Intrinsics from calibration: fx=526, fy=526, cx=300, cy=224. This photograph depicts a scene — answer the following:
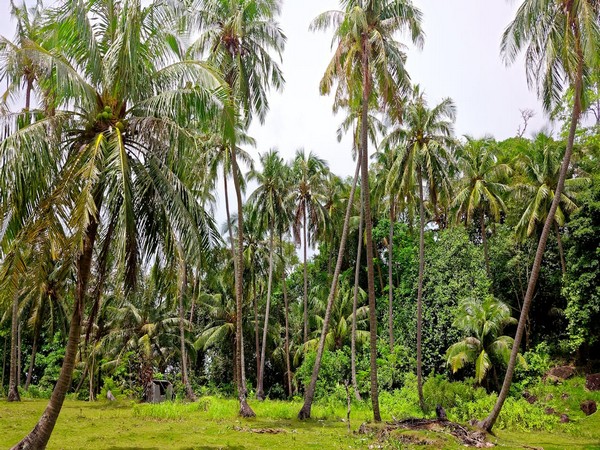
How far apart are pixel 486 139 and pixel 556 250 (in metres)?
8.57

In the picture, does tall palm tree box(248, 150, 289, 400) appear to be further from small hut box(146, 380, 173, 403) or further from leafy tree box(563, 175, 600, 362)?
leafy tree box(563, 175, 600, 362)

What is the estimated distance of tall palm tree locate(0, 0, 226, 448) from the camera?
930cm

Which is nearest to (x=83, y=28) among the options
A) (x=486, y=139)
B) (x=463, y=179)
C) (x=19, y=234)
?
(x=19, y=234)

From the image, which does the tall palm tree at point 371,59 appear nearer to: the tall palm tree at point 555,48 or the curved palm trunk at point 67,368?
the tall palm tree at point 555,48

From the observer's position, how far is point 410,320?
96.1 ft

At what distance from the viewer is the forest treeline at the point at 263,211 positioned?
978 cm

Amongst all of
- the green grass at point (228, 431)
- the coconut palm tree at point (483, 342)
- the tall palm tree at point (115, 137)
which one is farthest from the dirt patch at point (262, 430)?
the coconut palm tree at point (483, 342)

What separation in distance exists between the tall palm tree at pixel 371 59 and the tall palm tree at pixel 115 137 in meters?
7.28

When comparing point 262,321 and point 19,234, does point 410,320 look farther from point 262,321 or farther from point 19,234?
point 19,234

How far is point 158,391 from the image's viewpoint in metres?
26.5

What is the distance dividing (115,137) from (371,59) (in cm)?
973

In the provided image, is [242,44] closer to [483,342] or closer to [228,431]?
[228,431]

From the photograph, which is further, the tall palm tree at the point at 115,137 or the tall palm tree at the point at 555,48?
the tall palm tree at the point at 555,48

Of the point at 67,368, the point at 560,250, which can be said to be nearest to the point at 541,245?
the point at 67,368
